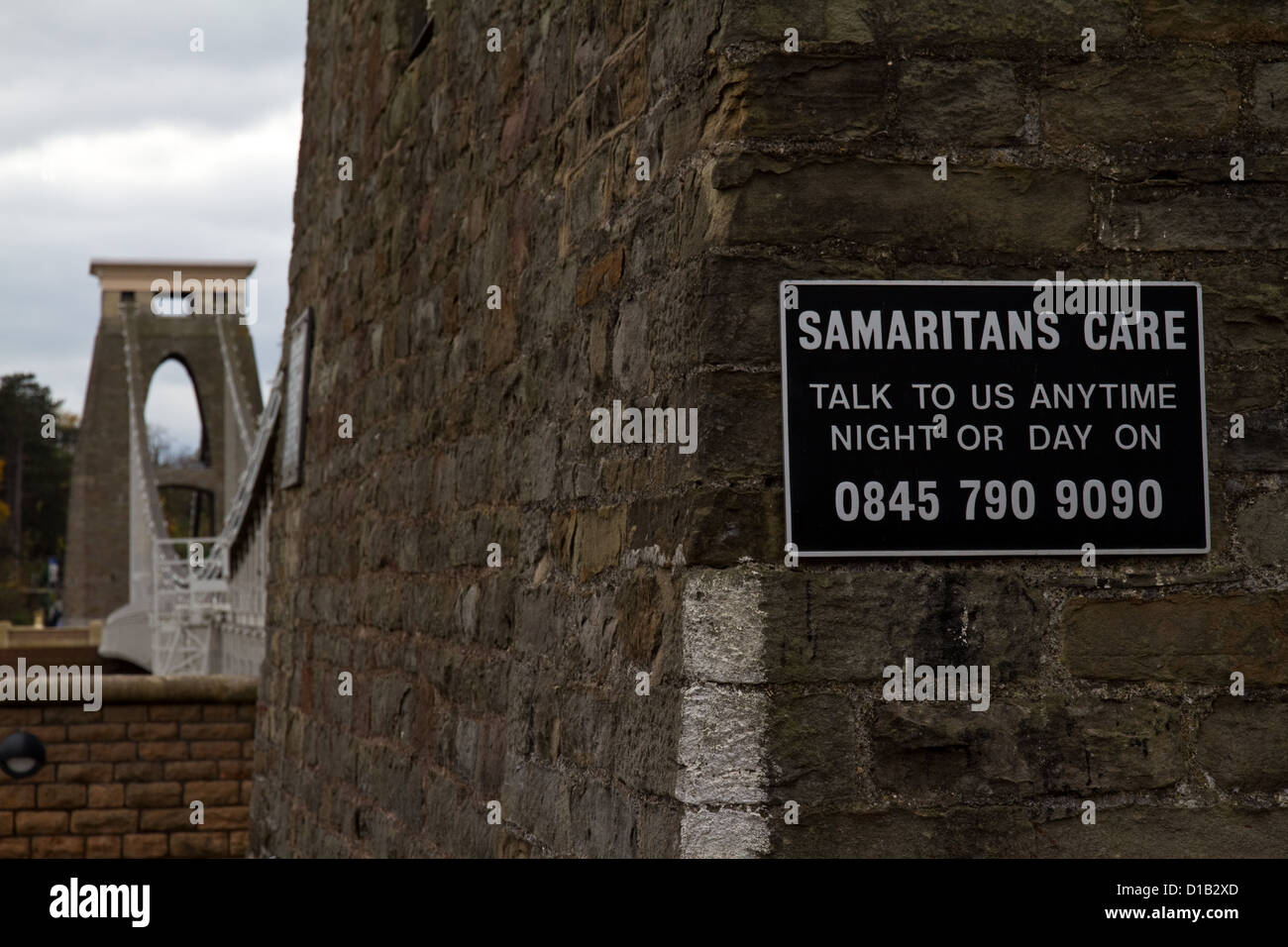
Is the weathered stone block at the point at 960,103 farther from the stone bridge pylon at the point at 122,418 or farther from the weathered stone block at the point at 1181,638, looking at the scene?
the stone bridge pylon at the point at 122,418

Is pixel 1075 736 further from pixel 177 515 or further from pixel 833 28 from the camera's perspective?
pixel 177 515

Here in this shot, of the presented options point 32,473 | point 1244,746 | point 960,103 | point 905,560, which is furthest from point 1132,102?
point 32,473

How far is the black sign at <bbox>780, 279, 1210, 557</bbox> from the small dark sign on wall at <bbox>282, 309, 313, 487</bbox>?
4.43 metres

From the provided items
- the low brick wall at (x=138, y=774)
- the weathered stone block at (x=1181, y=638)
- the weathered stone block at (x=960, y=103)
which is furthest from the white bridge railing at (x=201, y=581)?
the weathered stone block at (x=1181, y=638)

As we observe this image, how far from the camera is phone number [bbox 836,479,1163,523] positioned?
8.24 ft

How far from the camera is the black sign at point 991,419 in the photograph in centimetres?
252

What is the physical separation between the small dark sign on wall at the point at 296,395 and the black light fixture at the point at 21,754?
7.17ft

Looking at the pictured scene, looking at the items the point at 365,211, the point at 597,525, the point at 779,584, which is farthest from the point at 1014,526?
the point at 365,211

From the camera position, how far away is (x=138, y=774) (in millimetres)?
9039

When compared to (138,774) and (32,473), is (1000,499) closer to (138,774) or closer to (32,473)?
(138,774)

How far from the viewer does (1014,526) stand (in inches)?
100

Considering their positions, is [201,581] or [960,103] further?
[201,581]

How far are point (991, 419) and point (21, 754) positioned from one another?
6842 millimetres
